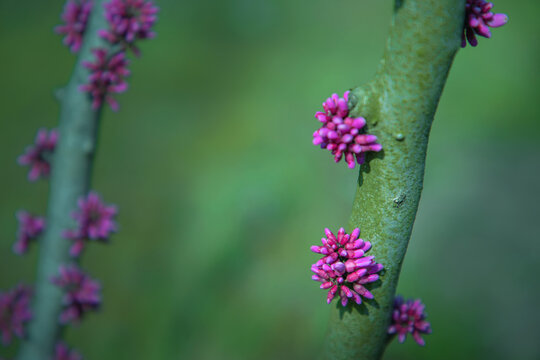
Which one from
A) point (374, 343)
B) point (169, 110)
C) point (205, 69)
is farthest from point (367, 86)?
point (205, 69)

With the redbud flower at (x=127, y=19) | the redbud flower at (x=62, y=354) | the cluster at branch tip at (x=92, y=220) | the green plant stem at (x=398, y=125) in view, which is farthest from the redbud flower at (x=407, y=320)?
the redbud flower at (x=62, y=354)

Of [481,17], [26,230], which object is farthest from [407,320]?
[26,230]

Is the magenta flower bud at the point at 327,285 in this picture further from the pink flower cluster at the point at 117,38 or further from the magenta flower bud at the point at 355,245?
the pink flower cluster at the point at 117,38

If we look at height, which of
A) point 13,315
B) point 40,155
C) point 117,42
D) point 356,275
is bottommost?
point 13,315

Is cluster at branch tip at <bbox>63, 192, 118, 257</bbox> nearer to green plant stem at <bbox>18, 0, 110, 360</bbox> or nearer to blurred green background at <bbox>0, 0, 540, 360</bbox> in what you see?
green plant stem at <bbox>18, 0, 110, 360</bbox>

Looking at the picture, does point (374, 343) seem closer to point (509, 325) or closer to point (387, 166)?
point (387, 166)

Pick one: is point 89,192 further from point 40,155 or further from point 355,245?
point 355,245

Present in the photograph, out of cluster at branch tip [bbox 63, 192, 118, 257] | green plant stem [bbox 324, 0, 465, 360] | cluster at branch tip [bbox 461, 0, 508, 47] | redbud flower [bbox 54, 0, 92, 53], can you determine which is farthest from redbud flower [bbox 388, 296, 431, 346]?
redbud flower [bbox 54, 0, 92, 53]
